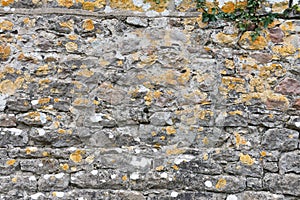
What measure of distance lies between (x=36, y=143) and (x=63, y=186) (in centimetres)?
36

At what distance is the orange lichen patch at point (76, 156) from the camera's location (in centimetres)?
271

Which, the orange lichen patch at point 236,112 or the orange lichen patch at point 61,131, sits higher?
the orange lichen patch at point 236,112

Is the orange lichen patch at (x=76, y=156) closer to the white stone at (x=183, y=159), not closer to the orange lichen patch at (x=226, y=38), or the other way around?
the white stone at (x=183, y=159)

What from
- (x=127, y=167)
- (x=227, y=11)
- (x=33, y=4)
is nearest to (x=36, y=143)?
(x=127, y=167)

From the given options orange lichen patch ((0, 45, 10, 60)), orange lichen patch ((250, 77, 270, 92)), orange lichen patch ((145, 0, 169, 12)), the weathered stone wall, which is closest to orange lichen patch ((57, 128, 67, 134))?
the weathered stone wall

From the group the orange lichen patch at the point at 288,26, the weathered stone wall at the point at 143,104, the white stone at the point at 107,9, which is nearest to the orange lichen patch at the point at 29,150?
the weathered stone wall at the point at 143,104

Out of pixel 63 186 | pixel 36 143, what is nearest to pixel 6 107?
pixel 36 143

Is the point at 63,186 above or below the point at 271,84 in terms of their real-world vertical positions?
below

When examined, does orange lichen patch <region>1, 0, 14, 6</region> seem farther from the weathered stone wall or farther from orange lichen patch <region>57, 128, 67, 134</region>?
orange lichen patch <region>57, 128, 67, 134</region>

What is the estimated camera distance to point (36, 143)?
107 inches

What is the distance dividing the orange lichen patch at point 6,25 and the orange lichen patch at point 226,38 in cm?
148

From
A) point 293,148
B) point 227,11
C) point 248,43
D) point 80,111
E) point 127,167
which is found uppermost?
point 227,11

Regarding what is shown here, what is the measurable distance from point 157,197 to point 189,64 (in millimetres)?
964

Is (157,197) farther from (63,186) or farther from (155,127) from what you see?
(63,186)
